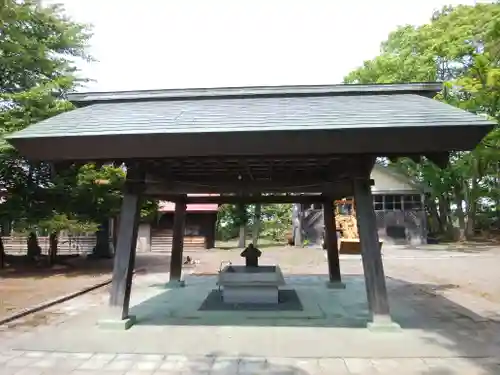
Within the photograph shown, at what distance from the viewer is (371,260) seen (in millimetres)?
6012

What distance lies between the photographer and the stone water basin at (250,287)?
804cm

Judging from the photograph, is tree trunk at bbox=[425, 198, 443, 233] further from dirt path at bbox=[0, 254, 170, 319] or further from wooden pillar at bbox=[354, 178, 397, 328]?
wooden pillar at bbox=[354, 178, 397, 328]

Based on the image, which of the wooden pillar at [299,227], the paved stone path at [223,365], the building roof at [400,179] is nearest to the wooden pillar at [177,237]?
the paved stone path at [223,365]

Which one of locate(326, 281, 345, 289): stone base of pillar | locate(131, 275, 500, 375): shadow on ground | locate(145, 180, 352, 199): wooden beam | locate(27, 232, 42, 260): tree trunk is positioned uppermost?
locate(145, 180, 352, 199): wooden beam

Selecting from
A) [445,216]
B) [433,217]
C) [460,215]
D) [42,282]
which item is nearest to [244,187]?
[42,282]

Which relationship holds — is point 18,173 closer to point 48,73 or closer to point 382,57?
point 48,73

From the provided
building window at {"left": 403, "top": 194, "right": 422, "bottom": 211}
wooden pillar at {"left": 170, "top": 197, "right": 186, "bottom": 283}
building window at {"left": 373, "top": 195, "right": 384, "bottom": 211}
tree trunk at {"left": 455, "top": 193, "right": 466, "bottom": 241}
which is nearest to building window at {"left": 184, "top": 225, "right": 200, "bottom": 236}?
building window at {"left": 373, "top": 195, "right": 384, "bottom": 211}

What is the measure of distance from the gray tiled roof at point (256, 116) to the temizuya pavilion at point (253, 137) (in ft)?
0.05

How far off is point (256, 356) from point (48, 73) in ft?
43.7

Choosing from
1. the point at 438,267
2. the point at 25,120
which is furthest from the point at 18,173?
the point at 438,267

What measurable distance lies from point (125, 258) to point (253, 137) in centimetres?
281

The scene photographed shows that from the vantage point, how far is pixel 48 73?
14.5m

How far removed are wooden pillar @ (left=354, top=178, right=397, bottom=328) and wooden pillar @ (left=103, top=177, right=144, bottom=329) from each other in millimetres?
3389

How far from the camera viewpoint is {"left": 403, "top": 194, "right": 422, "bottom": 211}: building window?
30.0 metres
